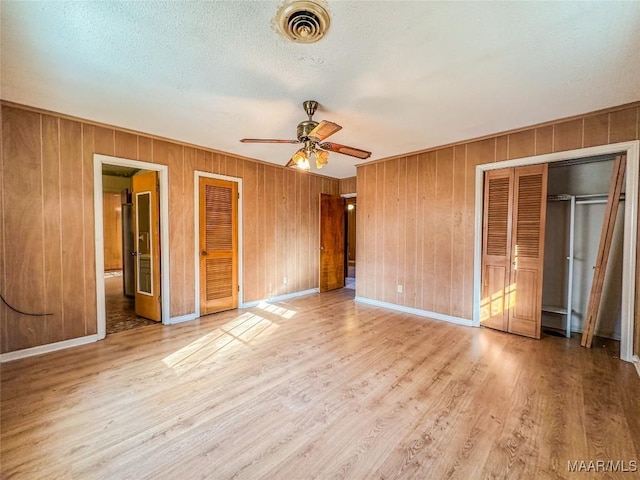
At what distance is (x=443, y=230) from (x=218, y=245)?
360cm

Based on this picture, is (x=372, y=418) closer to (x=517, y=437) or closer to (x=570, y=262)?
(x=517, y=437)

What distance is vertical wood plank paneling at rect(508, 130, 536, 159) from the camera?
11.0 feet

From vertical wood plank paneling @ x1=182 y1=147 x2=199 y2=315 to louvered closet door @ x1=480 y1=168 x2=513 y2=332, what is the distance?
4.28 m

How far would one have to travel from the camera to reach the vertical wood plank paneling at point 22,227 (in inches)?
109

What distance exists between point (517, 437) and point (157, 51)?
364 centimetres

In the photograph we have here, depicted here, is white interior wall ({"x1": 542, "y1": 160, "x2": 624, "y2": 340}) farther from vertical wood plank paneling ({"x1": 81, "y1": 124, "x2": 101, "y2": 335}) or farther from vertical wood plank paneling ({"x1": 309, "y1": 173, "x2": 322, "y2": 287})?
vertical wood plank paneling ({"x1": 81, "y1": 124, "x2": 101, "y2": 335})

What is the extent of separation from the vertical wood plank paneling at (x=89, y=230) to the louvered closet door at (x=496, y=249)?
200 inches

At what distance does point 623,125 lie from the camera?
9.22 feet

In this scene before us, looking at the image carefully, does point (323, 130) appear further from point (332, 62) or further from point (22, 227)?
point (22, 227)

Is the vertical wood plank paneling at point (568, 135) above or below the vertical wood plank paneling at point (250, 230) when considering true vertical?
above

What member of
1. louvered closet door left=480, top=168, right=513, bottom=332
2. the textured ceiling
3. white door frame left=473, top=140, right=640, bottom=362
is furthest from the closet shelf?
the textured ceiling

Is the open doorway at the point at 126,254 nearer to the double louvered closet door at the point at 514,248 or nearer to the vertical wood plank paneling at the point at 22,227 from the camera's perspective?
the vertical wood plank paneling at the point at 22,227

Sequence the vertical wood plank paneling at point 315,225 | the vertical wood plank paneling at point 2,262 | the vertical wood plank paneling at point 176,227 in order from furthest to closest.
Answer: the vertical wood plank paneling at point 315,225 < the vertical wood plank paneling at point 176,227 < the vertical wood plank paneling at point 2,262

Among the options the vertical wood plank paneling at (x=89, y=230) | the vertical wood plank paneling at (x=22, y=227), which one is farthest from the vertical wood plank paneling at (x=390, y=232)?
the vertical wood plank paneling at (x=22, y=227)
